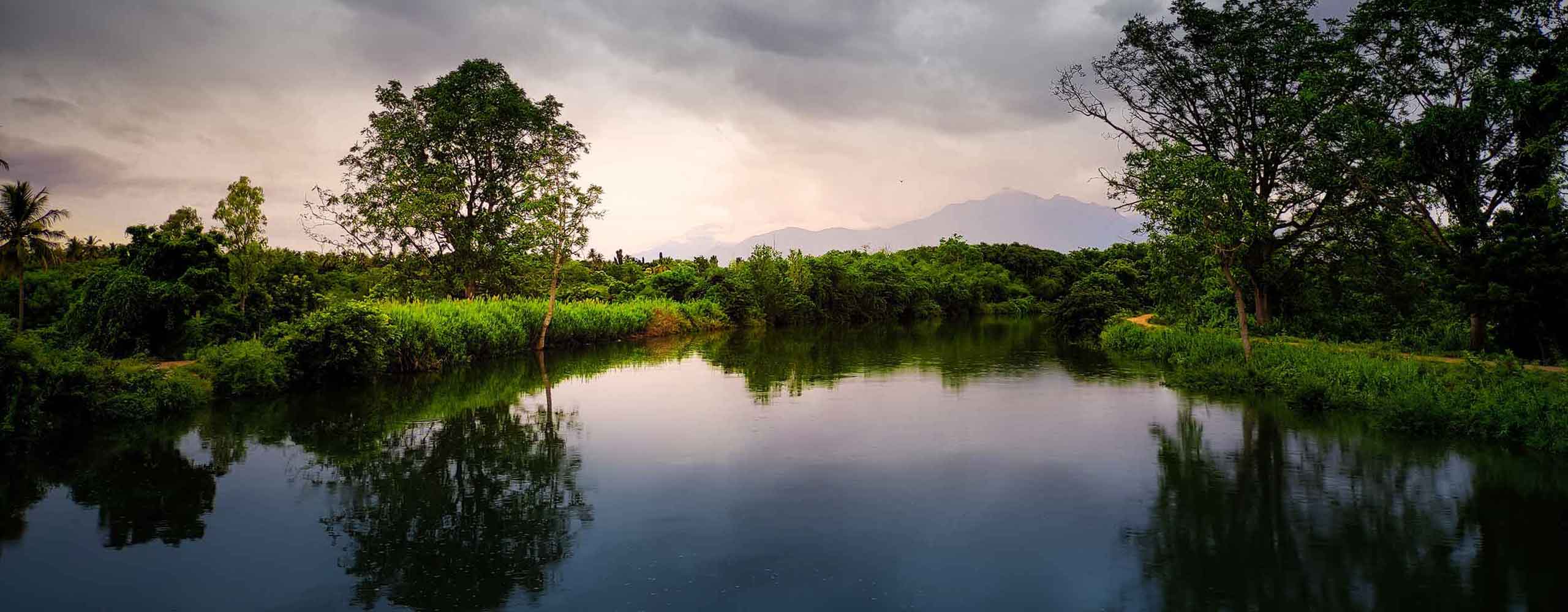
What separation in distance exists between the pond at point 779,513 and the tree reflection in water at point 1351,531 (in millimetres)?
31

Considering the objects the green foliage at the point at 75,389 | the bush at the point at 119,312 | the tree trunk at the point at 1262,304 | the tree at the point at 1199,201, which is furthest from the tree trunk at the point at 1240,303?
the bush at the point at 119,312

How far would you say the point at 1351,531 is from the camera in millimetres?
6418

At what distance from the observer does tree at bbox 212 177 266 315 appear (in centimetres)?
2991

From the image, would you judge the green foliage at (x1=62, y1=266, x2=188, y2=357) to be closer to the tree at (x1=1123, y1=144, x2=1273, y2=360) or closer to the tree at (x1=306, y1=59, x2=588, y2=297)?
the tree at (x1=306, y1=59, x2=588, y2=297)

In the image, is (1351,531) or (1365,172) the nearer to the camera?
(1351,531)

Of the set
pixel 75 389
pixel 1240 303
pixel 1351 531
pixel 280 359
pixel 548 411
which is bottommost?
pixel 1351 531

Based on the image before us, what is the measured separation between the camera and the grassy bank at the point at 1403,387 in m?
9.55

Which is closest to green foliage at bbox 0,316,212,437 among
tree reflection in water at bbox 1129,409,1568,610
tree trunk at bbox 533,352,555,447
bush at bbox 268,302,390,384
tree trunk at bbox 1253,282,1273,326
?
bush at bbox 268,302,390,384

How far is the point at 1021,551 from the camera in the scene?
611cm

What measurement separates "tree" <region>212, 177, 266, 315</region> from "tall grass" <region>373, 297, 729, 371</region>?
11610mm

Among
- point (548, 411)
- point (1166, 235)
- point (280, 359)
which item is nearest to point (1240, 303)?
point (1166, 235)

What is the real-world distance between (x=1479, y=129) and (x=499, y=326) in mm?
→ 24339

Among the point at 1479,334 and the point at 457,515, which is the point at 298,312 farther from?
the point at 1479,334

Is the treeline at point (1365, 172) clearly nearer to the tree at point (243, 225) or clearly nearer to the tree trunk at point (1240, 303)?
the tree trunk at point (1240, 303)
